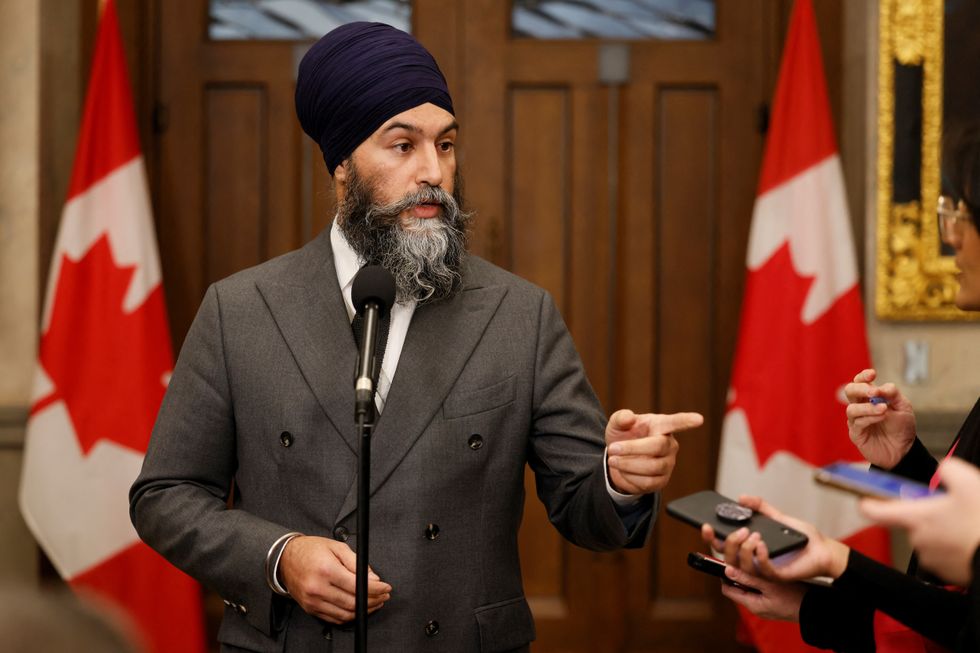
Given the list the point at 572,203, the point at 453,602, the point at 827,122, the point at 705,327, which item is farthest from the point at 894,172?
the point at 453,602

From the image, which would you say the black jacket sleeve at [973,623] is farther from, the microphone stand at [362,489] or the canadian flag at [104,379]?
the canadian flag at [104,379]

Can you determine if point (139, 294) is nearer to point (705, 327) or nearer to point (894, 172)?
point (705, 327)

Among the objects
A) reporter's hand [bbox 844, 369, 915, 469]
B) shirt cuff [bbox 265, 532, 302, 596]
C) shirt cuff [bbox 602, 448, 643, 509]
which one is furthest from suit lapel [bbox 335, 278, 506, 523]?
reporter's hand [bbox 844, 369, 915, 469]

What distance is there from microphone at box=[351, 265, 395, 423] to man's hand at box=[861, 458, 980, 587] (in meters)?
0.69

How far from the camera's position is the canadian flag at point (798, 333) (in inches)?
140

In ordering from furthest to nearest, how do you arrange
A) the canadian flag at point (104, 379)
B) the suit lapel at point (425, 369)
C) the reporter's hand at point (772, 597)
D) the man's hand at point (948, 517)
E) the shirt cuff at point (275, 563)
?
the canadian flag at point (104, 379) < the suit lapel at point (425, 369) < the shirt cuff at point (275, 563) < the reporter's hand at point (772, 597) < the man's hand at point (948, 517)

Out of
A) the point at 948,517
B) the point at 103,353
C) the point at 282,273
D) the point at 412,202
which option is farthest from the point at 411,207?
the point at 103,353

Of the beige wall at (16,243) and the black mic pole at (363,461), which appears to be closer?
the black mic pole at (363,461)

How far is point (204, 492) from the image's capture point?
2.04 m

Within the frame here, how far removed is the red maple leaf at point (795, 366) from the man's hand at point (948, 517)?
7.59 ft

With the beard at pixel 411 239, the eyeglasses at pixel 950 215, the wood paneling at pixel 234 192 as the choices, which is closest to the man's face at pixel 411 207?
the beard at pixel 411 239

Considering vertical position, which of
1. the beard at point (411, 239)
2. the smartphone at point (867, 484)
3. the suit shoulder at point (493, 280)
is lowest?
the smartphone at point (867, 484)

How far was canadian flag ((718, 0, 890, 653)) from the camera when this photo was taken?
11.7ft

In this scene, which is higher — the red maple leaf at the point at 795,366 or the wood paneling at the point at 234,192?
the wood paneling at the point at 234,192
